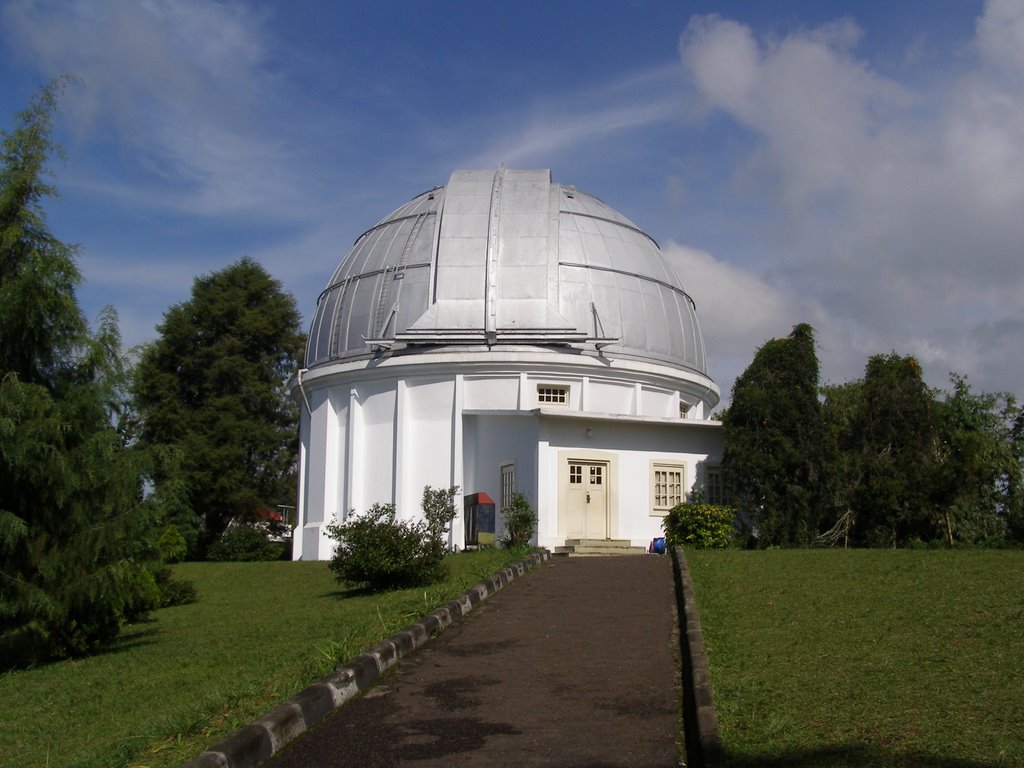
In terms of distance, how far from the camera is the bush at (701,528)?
21.3m

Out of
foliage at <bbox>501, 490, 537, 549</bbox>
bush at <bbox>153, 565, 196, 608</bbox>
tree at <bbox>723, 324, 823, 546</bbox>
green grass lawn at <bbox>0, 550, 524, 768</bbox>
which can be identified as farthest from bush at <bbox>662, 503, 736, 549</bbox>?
bush at <bbox>153, 565, 196, 608</bbox>

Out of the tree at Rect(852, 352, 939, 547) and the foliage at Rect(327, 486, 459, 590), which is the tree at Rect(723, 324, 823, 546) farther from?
the foliage at Rect(327, 486, 459, 590)

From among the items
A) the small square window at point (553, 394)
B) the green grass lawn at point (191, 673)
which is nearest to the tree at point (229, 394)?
the small square window at point (553, 394)

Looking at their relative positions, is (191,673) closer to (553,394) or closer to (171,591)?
(171,591)

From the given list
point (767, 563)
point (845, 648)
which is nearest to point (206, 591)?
point (767, 563)

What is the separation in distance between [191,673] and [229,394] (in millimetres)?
29131

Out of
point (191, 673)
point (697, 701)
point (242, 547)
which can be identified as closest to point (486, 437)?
point (242, 547)

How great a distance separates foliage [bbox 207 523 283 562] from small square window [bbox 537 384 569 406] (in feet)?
39.7

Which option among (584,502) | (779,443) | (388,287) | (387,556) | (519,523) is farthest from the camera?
(388,287)

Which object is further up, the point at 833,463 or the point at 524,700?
the point at 833,463

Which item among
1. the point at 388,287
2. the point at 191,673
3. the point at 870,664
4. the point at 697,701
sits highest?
the point at 388,287

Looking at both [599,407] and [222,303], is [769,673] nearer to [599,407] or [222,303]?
[599,407]

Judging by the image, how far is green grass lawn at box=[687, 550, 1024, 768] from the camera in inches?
223

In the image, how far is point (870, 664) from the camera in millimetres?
7785
